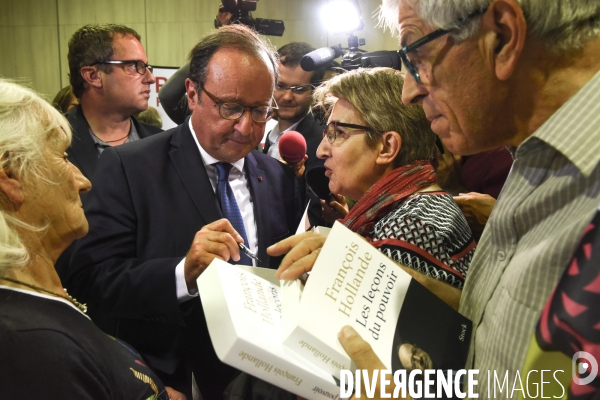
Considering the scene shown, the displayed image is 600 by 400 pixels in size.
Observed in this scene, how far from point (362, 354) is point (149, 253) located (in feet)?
3.24

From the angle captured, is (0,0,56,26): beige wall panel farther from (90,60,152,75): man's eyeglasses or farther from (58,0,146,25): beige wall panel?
(90,60,152,75): man's eyeglasses

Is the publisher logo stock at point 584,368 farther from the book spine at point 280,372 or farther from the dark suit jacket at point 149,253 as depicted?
the dark suit jacket at point 149,253

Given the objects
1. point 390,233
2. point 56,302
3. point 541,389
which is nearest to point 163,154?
point 56,302

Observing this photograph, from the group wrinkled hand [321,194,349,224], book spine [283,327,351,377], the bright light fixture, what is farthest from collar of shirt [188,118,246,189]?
the bright light fixture

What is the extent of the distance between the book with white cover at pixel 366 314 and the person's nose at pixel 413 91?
32cm

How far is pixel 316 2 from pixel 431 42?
506cm

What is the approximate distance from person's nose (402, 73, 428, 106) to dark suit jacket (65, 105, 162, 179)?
172cm

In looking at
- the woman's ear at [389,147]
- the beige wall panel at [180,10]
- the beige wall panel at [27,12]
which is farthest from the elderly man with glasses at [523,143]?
the beige wall panel at [27,12]

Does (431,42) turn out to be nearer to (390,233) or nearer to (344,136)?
(390,233)

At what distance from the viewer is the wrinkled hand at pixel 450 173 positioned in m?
1.79

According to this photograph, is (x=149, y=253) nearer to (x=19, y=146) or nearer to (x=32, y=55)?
(x=19, y=146)

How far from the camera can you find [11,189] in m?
1.10

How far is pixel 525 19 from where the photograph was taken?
2.71 ft

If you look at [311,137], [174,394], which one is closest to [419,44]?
[174,394]
